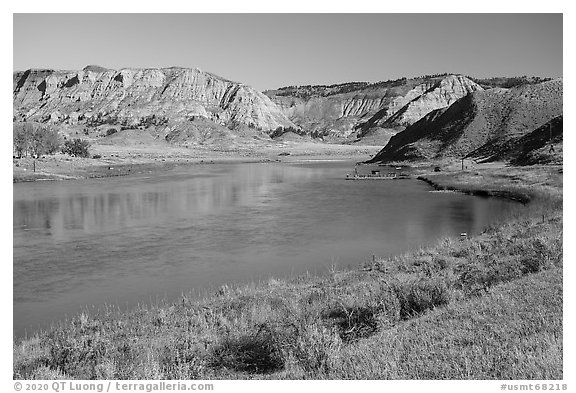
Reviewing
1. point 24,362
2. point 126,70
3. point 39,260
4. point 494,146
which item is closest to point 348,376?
point 24,362

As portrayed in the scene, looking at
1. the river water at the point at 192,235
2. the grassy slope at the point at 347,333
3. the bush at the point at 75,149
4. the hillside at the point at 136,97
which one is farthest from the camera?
the hillside at the point at 136,97

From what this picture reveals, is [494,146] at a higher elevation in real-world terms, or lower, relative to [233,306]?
higher

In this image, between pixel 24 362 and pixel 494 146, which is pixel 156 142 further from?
pixel 24 362

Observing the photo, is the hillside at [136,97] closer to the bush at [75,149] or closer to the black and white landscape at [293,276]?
the bush at [75,149]

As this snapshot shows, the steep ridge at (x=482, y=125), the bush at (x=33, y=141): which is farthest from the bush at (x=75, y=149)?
the steep ridge at (x=482, y=125)

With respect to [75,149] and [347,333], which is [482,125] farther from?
[347,333]

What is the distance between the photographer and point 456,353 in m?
5.91

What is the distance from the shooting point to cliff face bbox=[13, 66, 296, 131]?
552 feet

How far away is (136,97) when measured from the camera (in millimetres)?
176625

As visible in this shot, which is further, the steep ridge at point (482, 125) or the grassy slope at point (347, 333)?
the steep ridge at point (482, 125)

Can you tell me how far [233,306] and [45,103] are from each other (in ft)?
641

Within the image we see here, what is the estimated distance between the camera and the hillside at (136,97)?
547ft

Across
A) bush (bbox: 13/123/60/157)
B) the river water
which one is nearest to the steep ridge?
the river water

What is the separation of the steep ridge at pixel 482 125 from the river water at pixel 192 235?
32.1 meters
